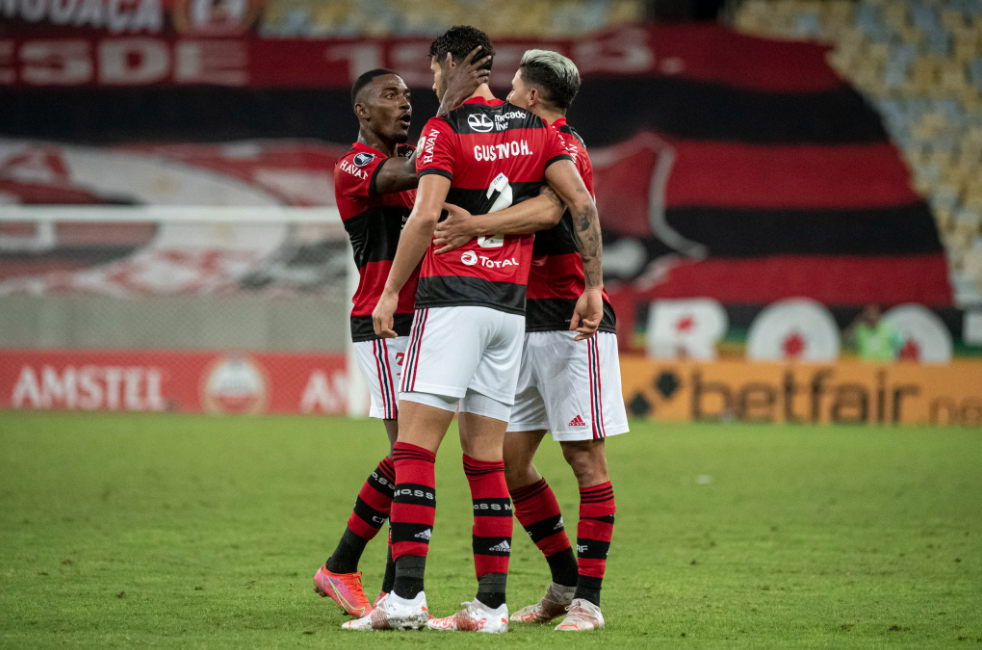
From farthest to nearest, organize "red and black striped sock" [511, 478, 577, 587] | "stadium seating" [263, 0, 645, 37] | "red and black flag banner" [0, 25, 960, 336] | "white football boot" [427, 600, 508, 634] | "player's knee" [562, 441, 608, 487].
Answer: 1. "stadium seating" [263, 0, 645, 37]
2. "red and black flag banner" [0, 25, 960, 336]
3. "red and black striped sock" [511, 478, 577, 587]
4. "player's knee" [562, 441, 608, 487]
5. "white football boot" [427, 600, 508, 634]

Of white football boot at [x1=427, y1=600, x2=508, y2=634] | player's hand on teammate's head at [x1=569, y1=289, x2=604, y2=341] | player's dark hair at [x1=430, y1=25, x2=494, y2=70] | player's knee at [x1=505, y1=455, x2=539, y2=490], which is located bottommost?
white football boot at [x1=427, y1=600, x2=508, y2=634]

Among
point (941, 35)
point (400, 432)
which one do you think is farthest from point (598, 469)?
point (941, 35)

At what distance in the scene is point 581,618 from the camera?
3949 mm

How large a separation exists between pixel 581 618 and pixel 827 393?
968 centimetres

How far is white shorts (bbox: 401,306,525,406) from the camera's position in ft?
12.4

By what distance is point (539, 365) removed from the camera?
4.21m

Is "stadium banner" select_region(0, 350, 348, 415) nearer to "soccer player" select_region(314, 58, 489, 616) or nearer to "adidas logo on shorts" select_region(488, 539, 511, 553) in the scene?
"soccer player" select_region(314, 58, 489, 616)

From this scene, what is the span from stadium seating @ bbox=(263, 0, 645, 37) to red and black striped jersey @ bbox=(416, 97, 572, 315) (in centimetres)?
1453

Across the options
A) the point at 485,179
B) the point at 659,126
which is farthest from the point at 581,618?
the point at 659,126

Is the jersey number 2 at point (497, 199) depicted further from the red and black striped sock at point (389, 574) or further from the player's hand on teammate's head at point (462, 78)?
the red and black striped sock at point (389, 574)

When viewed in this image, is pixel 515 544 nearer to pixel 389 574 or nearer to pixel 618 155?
pixel 389 574

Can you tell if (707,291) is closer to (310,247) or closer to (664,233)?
(664,233)

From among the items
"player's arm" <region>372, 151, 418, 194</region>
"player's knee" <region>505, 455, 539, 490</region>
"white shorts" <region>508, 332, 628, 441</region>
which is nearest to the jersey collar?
"player's arm" <region>372, 151, 418, 194</region>

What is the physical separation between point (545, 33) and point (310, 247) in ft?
17.1
